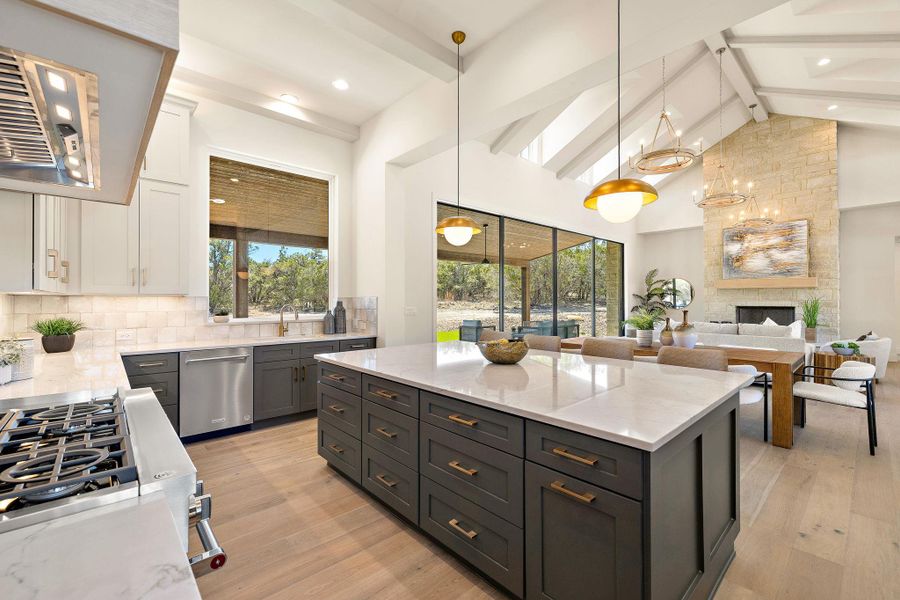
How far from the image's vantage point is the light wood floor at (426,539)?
177 cm

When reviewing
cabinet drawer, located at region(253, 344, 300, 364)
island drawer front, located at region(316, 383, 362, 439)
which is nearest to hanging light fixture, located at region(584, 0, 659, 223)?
island drawer front, located at region(316, 383, 362, 439)

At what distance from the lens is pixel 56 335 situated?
9.57 feet

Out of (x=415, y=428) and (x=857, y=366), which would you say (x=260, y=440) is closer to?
(x=415, y=428)

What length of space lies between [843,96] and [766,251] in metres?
3.08

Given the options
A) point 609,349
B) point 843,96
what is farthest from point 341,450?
point 843,96

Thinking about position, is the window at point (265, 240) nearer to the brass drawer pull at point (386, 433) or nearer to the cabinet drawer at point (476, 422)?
the brass drawer pull at point (386, 433)

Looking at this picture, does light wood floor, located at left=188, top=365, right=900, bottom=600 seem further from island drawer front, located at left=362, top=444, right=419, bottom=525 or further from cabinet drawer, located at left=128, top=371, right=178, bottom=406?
cabinet drawer, located at left=128, top=371, right=178, bottom=406

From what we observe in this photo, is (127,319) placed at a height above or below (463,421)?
above

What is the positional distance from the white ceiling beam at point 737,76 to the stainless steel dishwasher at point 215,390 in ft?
20.9

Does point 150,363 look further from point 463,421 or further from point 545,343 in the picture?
point 545,343

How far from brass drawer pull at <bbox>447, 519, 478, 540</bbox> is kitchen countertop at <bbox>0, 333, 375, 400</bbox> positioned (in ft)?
5.04

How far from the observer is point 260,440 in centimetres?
359

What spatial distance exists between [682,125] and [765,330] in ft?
13.2

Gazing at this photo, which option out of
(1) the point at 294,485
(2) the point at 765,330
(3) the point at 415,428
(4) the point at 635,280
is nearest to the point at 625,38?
(3) the point at 415,428
